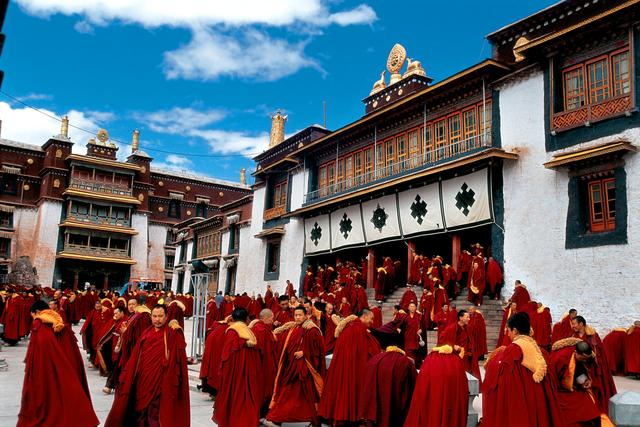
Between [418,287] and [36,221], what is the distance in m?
35.3

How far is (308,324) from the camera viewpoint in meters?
7.59

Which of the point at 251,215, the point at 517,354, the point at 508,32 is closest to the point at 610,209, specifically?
the point at 508,32

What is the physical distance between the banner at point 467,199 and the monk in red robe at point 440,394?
1223 centimetres

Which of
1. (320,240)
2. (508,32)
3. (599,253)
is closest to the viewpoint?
→ (599,253)

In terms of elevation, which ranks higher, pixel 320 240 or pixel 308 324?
pixel 320 240

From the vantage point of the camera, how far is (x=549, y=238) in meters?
15.4

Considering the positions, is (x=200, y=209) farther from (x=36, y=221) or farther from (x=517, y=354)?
(x=517, y=354)

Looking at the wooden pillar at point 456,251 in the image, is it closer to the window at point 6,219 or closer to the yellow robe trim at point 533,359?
the yellow robe trim at point 533,359

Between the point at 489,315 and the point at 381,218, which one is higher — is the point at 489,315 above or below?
below

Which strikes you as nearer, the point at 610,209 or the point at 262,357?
the point at 262,357

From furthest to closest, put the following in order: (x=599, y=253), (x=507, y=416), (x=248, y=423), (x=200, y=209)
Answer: (x=200, y=209)
(x=599, y=253)
(x=248, y=423)
(x=507, y=416)

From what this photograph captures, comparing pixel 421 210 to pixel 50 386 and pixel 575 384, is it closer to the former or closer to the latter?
pixel 575 384

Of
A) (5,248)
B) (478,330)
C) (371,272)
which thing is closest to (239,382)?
(478,330)

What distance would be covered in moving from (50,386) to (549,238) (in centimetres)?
1308
